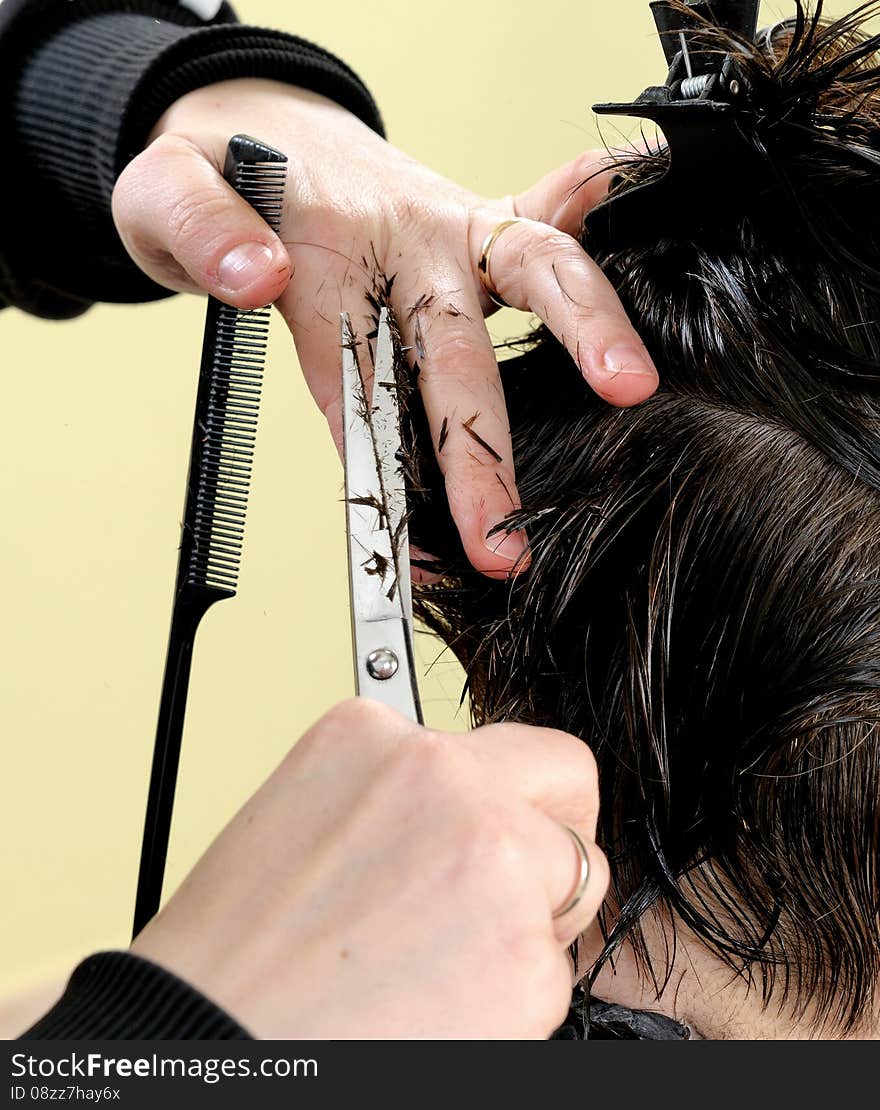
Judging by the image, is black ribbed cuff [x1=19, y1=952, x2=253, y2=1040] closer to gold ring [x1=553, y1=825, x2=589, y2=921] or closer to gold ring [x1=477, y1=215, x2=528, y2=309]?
gold ring [x1=553, y1=825, x2=589, y2=921]

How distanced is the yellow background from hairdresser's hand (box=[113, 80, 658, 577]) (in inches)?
35.4

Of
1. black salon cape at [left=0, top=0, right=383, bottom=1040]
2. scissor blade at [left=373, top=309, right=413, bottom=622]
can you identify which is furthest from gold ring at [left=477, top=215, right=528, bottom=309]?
black salon cape at [left=0, top=0, right=383, bottom=1040]

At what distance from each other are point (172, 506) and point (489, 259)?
1141mm

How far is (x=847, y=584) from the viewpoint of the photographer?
673 millimetres

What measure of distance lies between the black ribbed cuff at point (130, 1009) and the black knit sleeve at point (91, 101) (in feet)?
2.22

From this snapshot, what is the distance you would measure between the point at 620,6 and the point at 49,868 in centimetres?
172

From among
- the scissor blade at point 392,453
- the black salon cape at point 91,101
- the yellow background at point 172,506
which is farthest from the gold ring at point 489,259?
the yellow background at point 172,506

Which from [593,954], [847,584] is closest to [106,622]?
[593,954]

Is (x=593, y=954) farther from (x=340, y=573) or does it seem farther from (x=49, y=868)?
(x=49, y=868)

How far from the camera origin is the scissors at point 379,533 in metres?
0.63

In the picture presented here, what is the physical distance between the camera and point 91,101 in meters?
0.95

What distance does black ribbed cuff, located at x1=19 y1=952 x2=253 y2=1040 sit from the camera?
43 centimetres

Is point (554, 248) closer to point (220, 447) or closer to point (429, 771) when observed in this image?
point (220, 447)

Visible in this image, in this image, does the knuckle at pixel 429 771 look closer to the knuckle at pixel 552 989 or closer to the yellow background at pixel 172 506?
the knuckle at pixel 552 989
